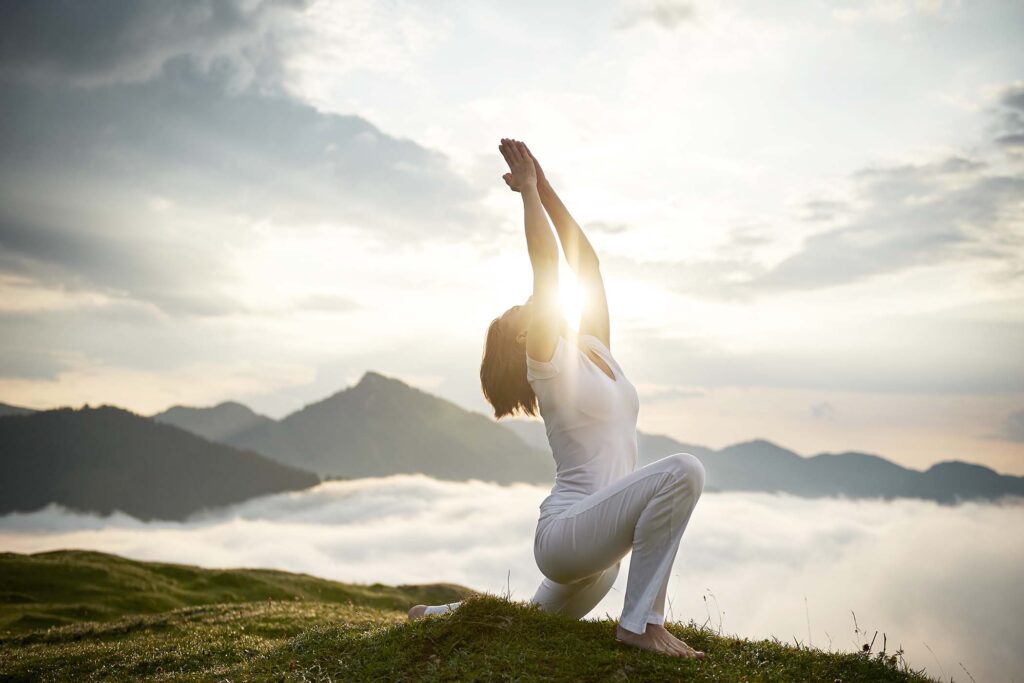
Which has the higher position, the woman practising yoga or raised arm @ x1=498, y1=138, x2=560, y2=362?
raised arm @ x1=498, y1=138, x2=560, y2=362

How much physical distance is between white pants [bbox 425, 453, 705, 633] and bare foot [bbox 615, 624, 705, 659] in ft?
0.22

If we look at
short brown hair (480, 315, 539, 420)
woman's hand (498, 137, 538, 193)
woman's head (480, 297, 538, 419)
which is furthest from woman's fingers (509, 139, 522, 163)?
short brown hair (480, 315, 539, 420)

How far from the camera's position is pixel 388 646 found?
6.35 metres

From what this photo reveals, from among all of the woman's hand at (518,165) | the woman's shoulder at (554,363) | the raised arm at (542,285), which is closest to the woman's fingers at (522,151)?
the woman's hand at (518,165)

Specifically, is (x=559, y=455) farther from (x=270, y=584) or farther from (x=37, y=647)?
(x=270, y=584)

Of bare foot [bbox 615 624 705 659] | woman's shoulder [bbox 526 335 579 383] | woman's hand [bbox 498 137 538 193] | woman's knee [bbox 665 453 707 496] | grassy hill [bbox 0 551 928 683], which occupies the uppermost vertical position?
woman's hand [bbox 498 137 538 193]

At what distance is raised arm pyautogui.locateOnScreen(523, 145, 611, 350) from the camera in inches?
271

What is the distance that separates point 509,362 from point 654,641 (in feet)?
8.36

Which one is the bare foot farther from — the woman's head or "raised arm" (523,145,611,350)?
"raised arm" (523,145,611,350)

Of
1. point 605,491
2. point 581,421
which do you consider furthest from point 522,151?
point 605,491

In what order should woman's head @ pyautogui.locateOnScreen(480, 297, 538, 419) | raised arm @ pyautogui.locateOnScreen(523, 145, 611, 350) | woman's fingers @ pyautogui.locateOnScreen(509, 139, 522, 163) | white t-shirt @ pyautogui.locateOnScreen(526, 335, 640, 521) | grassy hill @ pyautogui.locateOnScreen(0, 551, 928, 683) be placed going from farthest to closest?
raised arm @ pyautogui.locateOnScreen(523, 145, 611, 350)
woman's head @ pyautogui.locateOnScreen(480, 297, 538, 419)
woman's fingers @ pyautogui.locateOnScreen(509, 139, 522, 163)
white t-shirt @ pyautogui.locateOnScreen(526, 335, 640, 521)
grassy hill @ pyautogui.locateOnScreen(0, 551, 928, 683)

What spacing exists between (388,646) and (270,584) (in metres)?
35.1

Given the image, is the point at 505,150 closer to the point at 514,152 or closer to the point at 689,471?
the point at 514,152

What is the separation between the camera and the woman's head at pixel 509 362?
617cm
